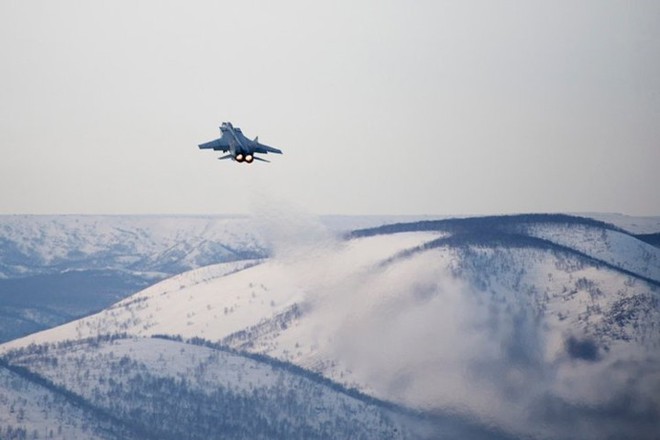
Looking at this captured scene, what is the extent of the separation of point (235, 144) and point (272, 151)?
192 inches

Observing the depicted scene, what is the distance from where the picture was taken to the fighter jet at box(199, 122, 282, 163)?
4823 inches

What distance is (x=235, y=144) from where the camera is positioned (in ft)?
403

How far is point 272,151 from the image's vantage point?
124750 millimetres

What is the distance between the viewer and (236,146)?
4828 inches

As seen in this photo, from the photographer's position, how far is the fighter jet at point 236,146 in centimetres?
12250
